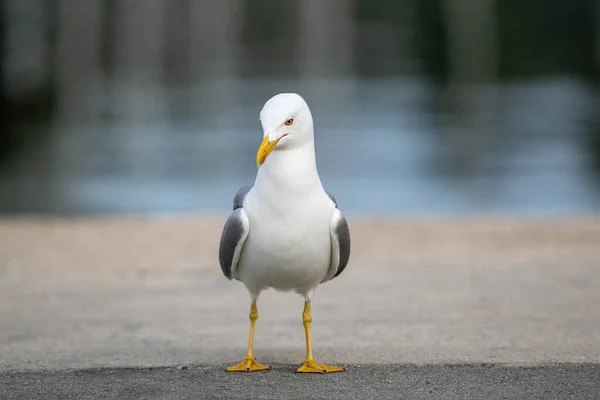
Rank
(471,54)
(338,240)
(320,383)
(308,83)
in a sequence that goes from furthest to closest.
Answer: (471,54), (308,83), (338,240), (320,383)

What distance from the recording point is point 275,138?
3.99m

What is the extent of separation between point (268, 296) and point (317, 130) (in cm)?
1570

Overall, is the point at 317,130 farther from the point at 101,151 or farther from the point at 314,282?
the point at 314,282

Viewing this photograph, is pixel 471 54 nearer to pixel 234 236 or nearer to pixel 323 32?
pixel 323 32

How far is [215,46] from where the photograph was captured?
30.2m

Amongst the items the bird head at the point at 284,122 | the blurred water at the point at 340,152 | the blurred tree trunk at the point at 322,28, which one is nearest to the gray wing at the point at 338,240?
the bird head at the point at 284,122

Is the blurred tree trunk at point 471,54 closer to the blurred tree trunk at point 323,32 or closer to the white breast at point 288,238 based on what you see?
the blurred tree trunk at point 323,32

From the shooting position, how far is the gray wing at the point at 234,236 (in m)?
4.09

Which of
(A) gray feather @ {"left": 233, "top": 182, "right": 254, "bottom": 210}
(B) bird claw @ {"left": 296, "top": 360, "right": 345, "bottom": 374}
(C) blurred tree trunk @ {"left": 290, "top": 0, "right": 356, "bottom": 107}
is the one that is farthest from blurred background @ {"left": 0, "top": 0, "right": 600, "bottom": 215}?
(B) bird claw @ {"left": 296, "top": 360, "right": 345, "bottom": 374}

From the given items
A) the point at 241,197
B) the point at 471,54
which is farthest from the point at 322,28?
the point at 241,197

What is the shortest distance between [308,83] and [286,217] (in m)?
24.5

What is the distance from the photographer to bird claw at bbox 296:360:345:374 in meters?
4.19

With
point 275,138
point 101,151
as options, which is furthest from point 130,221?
point 101,151

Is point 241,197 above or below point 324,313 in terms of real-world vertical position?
above
